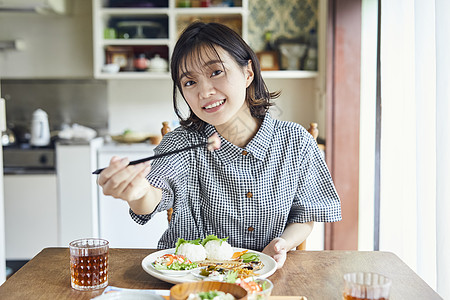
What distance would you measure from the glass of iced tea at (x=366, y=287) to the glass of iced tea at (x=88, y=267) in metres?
0.51

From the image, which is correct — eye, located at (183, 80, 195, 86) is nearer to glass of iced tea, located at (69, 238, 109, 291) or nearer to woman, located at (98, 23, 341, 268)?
woman, located at (98, 23, 341, 268)

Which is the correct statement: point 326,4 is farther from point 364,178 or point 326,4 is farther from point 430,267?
point 430,267

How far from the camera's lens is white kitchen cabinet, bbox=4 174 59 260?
3410 millimetres

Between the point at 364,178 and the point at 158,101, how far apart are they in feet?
5.45

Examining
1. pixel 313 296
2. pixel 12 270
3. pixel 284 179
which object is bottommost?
pixel 12 270

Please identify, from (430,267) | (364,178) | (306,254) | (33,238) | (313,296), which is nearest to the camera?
(313,296)

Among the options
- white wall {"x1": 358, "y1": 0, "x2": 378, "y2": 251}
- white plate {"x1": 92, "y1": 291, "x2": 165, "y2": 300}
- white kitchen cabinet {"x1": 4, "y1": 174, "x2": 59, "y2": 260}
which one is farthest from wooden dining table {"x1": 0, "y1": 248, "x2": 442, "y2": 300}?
white kitchen cabinet {"x1": 4, "y1": 174, "x2": 59, "y2": 260}

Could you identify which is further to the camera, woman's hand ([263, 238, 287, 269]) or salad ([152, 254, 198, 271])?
woman's hand ([263, 238, 287, 269])

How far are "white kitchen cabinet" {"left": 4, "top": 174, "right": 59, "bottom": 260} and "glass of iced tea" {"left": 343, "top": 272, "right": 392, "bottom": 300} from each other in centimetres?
286

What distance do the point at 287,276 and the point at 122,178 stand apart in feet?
1.42

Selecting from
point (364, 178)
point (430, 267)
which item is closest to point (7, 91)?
point (364, 178)

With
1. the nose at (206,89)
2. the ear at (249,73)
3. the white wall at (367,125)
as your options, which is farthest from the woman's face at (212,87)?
the white wall at (367,125)

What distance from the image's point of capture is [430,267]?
1.67 m

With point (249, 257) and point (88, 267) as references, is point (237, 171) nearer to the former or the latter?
point (249, 257)
